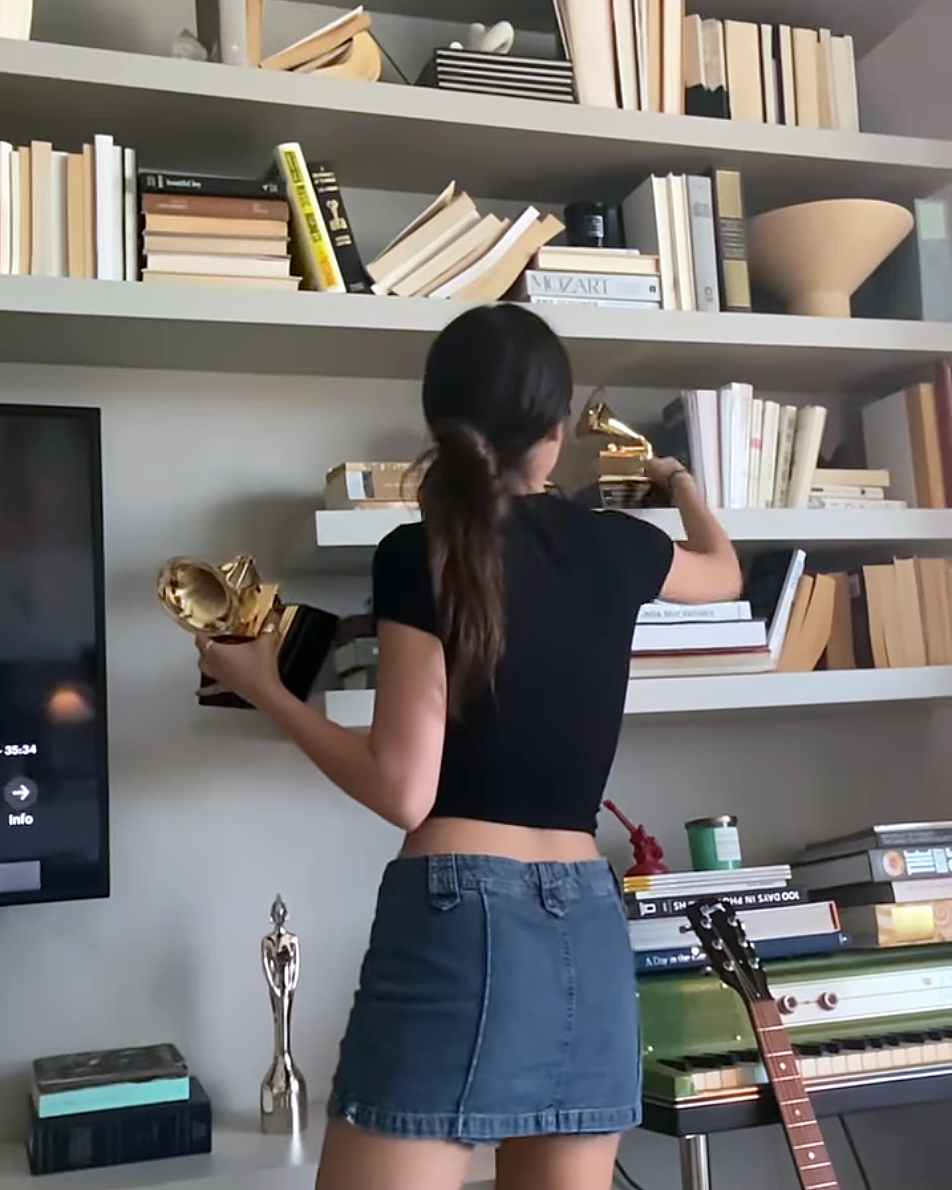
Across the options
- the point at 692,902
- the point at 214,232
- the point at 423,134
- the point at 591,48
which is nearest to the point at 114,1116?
the point at 692,902

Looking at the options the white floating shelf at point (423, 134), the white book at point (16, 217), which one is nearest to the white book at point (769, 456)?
the white floating shelf at point (423, 134)

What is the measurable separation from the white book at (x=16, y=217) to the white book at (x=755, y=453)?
41.2 inches

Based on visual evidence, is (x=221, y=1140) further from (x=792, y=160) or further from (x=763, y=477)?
(x=792, y=160)

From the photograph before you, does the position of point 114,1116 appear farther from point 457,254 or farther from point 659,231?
point 659,231

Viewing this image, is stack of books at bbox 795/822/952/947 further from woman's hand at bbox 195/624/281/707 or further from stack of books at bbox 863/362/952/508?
woman's hand at bbox 195/624/281/707

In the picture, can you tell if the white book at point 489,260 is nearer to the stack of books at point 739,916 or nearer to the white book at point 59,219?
the white book at point 59,219

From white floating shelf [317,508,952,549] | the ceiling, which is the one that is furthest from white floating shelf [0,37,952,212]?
white floating shelf [317,508,952,549]

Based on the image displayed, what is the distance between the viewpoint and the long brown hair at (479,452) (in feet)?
3.97

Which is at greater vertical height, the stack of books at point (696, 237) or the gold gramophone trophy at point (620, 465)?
the stack of books at point (696, 237)

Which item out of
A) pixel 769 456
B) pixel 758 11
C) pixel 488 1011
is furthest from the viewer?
pixel 758 11

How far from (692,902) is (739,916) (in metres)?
0.07

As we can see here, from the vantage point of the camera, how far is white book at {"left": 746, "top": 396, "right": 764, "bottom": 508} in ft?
6.52

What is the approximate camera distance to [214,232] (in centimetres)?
175

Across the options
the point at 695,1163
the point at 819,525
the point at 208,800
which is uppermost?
the point at 819,525
